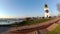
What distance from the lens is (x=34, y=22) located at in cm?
162

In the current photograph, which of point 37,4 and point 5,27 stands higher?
point 37,4

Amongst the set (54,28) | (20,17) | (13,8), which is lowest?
(54,28)

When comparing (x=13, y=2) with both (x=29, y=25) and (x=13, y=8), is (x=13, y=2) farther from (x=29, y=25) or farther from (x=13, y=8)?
(x=29, y=25)

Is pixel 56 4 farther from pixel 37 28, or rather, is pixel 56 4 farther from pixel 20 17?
pixel 20 17

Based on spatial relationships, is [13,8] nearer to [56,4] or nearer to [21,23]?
[21,23]

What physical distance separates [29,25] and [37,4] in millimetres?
305

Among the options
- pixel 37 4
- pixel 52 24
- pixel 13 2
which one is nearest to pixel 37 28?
pixel 52 24

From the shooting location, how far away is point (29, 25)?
1.62 m

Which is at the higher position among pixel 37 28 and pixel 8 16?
pixel 8 16

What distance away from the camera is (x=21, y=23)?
63.7 inches

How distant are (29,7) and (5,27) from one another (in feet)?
1.36

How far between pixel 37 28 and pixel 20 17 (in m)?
0.27

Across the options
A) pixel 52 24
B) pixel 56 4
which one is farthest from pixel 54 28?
pixel 56 4

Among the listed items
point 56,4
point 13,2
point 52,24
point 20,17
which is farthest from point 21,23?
point 56,4
